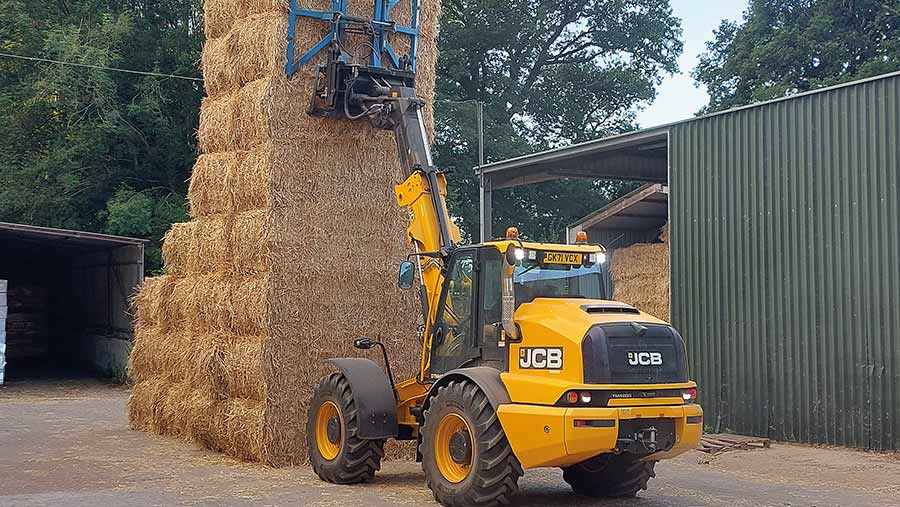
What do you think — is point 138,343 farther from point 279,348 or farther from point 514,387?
point 514,387

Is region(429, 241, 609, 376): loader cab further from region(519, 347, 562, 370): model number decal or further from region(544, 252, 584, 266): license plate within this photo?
region(519, 347, 562, 370): model number decal

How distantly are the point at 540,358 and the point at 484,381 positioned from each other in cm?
52

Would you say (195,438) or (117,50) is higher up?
(117,50)

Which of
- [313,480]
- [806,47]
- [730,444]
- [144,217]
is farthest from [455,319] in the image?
[806,47]

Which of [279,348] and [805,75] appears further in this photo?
[805,75]

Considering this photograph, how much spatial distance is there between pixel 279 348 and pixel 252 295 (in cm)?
70

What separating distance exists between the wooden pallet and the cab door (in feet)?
15.0

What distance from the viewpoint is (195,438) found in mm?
13016

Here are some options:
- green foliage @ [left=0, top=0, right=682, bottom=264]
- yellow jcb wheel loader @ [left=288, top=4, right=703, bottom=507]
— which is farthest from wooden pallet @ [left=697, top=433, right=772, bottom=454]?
green foliage @ [left=0, top=0, right=682, bottom=264]

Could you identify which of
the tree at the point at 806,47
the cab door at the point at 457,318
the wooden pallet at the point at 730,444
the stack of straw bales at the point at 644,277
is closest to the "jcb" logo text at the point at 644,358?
the cab door at the point at 457,318

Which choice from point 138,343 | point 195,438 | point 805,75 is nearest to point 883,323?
point 195,438

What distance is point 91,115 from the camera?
28375 mm

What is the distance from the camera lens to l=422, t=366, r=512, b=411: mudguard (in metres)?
8.63

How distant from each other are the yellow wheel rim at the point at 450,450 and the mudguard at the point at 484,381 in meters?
0.35
